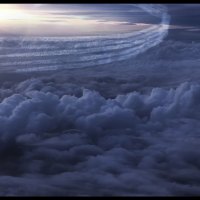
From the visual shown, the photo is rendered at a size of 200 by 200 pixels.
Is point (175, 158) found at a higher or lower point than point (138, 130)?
lower

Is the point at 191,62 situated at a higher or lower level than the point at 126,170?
higher

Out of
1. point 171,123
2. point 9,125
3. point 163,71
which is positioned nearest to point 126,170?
point 171,123

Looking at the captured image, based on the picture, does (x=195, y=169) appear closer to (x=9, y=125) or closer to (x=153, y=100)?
(x=153, y=100)

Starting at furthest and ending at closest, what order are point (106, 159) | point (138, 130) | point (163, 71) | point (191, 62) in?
point (138, 130) < point (106, 159) < point (163, 71) < point (191, 62)

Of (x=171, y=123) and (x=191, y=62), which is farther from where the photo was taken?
(x=171, y=123)

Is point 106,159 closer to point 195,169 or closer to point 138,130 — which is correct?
point 138,130

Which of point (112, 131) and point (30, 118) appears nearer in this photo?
point (30, 118)

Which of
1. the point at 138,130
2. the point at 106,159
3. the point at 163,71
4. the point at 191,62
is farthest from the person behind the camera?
the point at 138,130

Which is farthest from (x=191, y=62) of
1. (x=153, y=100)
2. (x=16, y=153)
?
(x=16, y=153)

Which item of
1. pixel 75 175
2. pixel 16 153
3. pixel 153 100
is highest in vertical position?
pixel 153 100
